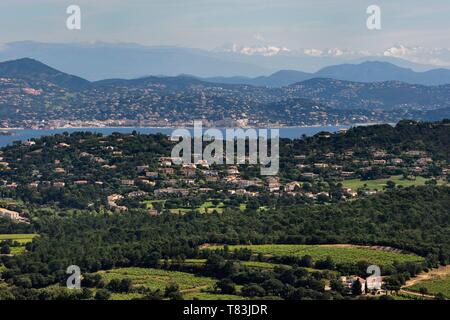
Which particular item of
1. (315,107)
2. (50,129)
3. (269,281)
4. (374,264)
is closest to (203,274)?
(269,281)

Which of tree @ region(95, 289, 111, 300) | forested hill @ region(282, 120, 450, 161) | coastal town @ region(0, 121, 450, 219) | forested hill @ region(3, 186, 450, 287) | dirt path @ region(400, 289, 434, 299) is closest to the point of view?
dirt path @ region(400, 289, 434, 299)

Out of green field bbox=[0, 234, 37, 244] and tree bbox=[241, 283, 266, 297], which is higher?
tree bbox=[241, 283, 266, 297]

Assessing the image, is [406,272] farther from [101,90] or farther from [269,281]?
[101,90]

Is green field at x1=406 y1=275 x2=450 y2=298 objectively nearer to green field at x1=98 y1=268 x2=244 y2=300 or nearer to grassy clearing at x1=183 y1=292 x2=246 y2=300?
grassy clearing at x1=183 y1=292 x2=246 y2=300

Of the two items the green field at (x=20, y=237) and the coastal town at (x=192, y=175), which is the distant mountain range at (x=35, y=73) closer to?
the coastal town at (x=192, y=175)

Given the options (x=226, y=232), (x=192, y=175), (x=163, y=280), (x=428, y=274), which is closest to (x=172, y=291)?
(x=163, y=280)

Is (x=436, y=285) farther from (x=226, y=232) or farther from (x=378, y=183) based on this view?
(x=378, y=183)

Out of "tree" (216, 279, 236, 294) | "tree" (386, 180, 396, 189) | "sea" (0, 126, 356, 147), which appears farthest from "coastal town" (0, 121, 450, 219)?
"sea" (0, 126, 356, 147)
